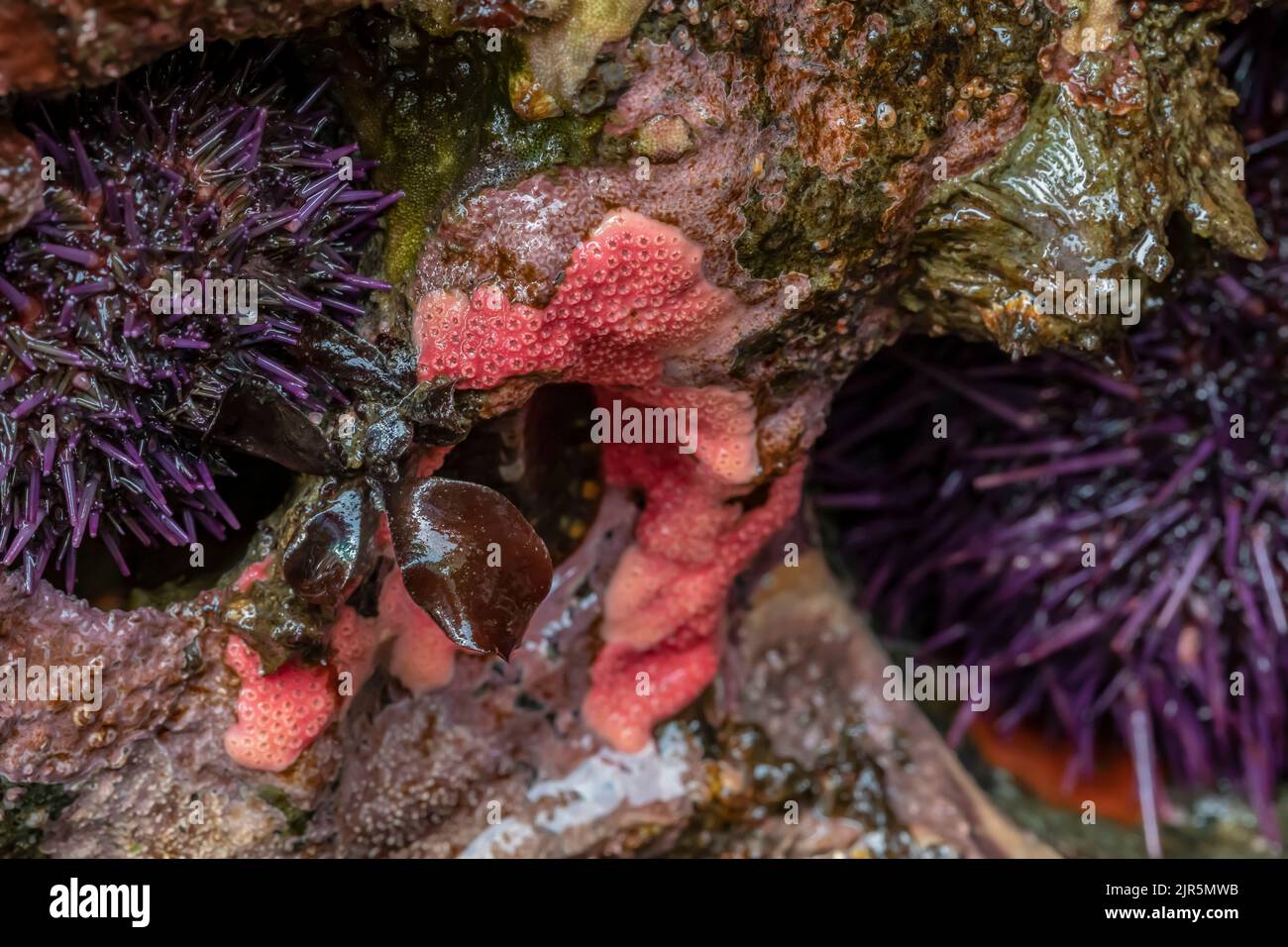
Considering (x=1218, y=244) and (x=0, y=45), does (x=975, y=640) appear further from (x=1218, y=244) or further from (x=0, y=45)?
(x=0, y=45)

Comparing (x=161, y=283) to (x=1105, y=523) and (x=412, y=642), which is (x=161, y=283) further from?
(x=1105, y=523)

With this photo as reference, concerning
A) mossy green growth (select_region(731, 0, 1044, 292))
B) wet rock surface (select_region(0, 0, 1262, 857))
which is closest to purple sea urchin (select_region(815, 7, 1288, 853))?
wet rock surface (select_region(0, 0, 1262, 857))

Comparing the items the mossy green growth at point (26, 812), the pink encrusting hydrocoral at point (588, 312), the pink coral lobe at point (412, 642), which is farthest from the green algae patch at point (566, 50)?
the mossy green growth at point (26, 812)

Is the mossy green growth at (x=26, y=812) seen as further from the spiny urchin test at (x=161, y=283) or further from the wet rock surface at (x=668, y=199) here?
the spiny urchin test at (x=161, y=283)

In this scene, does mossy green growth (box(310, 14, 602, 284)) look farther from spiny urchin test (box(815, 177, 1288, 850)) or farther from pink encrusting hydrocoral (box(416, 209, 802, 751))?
spiny urchin test (box(815, 177, 1288, 850))

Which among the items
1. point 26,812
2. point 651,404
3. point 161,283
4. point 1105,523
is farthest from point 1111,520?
point 26,812

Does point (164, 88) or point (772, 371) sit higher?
point (164, 88)

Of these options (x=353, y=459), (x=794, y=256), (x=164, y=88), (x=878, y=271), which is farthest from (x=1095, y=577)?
(x=164, y=88)
